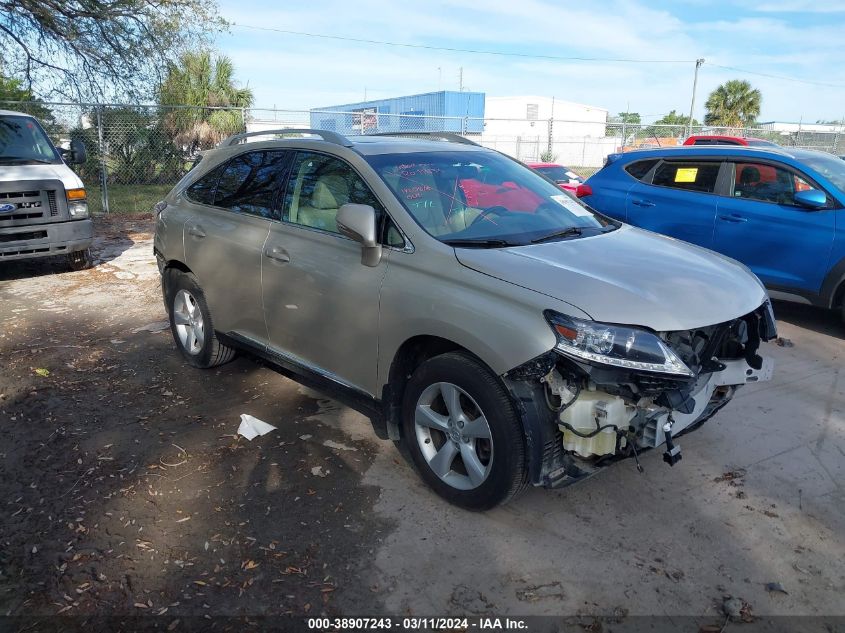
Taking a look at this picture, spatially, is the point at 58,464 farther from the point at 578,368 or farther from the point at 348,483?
the point at 578,368

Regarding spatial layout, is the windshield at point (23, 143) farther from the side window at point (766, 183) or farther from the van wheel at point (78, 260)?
the side window at point (766, 183)

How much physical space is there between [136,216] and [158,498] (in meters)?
12.4

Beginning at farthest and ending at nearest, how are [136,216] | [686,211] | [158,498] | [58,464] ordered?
[136,216] → [686,211] → [58,464] → [158,498]

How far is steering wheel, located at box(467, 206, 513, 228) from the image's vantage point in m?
3.61

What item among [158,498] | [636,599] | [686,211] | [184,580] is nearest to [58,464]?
[158,498]

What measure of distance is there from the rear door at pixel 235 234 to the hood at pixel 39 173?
174 inches

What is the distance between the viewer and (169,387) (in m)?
4.96

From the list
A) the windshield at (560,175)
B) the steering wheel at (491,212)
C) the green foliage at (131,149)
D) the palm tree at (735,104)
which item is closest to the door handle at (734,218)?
the steering wheel at (491,212)

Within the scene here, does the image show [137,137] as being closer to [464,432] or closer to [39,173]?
[39,173]

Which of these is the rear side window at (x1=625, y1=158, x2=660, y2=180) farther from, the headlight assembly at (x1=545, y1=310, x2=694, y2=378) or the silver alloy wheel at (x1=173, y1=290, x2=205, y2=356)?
the headlight assembly at (x1=545, y1=310, x2=694, y2=378)

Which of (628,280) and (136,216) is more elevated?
(628,280)

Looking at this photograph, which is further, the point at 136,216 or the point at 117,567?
the point at 136,216

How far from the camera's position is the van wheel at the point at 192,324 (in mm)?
4961

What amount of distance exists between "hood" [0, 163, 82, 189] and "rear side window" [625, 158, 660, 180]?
23.3 feet
